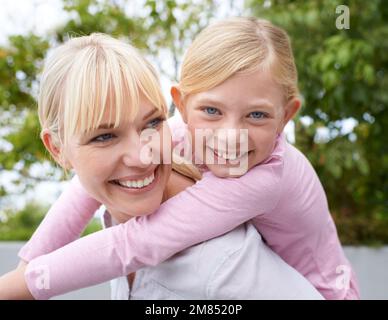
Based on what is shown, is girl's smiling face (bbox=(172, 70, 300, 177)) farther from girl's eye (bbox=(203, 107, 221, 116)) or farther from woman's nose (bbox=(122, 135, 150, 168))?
woman's nose (bbox=(122, 135, 150, 168))

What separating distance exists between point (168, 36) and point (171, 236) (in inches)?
97.9

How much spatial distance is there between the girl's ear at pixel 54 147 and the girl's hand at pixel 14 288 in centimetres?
20

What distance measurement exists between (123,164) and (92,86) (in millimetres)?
139

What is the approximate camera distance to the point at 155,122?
1107 mm

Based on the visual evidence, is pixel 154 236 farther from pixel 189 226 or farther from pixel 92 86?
pixel 92 86

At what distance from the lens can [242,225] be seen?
1182mm

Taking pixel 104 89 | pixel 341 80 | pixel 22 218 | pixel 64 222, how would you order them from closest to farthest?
pixel 104 89
pixel 64 222
pixel 341 80
pixel 22 218

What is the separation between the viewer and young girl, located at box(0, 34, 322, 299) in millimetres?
1049

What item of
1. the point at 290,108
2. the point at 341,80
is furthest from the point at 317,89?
the point at 290,108

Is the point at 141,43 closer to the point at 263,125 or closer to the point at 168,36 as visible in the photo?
the point at 168,36

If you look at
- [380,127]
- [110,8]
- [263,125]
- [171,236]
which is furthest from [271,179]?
[110,8]

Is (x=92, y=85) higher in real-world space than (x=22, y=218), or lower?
higher

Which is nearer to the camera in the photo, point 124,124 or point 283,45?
point 124,124

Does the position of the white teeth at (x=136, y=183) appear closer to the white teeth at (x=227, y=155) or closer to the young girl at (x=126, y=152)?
the young girl at (x=126, y=152)
